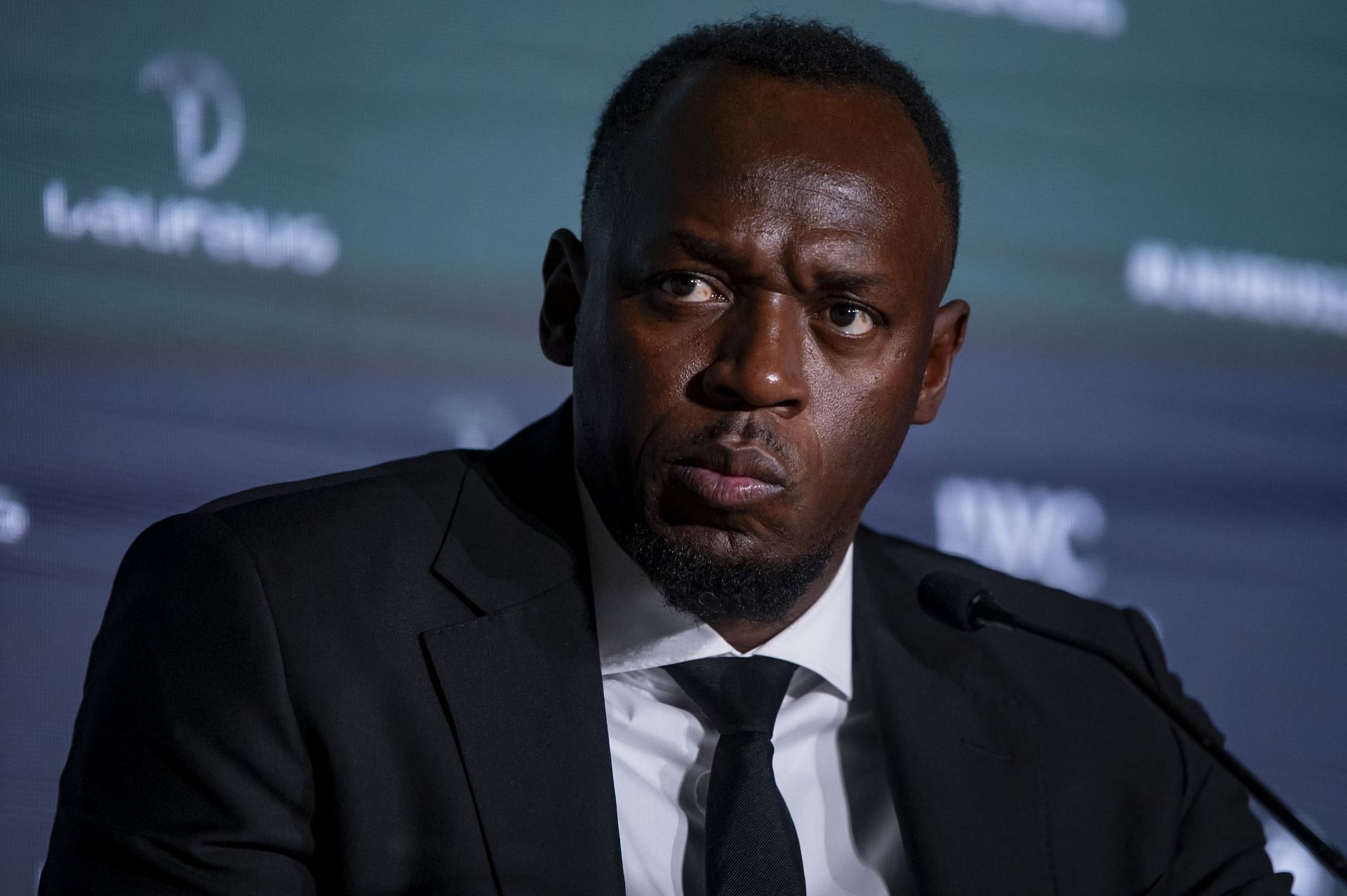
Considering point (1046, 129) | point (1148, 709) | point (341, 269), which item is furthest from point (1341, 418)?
point (341, 269)

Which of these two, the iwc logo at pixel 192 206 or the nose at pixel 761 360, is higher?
the iwc logo at pixel 192 206

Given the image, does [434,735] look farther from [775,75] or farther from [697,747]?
[775,75]

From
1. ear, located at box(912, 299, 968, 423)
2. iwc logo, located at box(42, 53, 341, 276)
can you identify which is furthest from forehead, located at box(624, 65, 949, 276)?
iwc logo, located at box(42, 53, 341, 276)

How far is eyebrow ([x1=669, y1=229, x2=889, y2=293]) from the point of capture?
5.94 ft

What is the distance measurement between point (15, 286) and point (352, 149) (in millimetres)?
617

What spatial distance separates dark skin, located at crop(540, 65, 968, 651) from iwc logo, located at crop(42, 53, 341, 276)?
79cm

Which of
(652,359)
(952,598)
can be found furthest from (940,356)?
(652,359)

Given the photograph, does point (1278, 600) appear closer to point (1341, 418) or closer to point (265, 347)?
point (1341, 418)

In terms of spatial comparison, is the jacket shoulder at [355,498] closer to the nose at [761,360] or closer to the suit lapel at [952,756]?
the nose at [761,360]

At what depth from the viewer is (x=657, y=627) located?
1.99 metres

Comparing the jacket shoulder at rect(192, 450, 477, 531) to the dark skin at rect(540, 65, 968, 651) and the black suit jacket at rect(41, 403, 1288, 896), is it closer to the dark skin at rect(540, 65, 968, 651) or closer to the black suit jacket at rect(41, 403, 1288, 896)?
the black suit jacket at rect(41, 403, 1288, 896)


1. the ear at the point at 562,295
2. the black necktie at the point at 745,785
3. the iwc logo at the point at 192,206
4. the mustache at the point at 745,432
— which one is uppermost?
the iwc logo at the point at 192,206

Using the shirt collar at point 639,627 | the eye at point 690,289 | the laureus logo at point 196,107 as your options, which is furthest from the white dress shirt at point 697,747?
the laureus logo at point 196,107

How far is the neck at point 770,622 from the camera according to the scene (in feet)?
6.63
